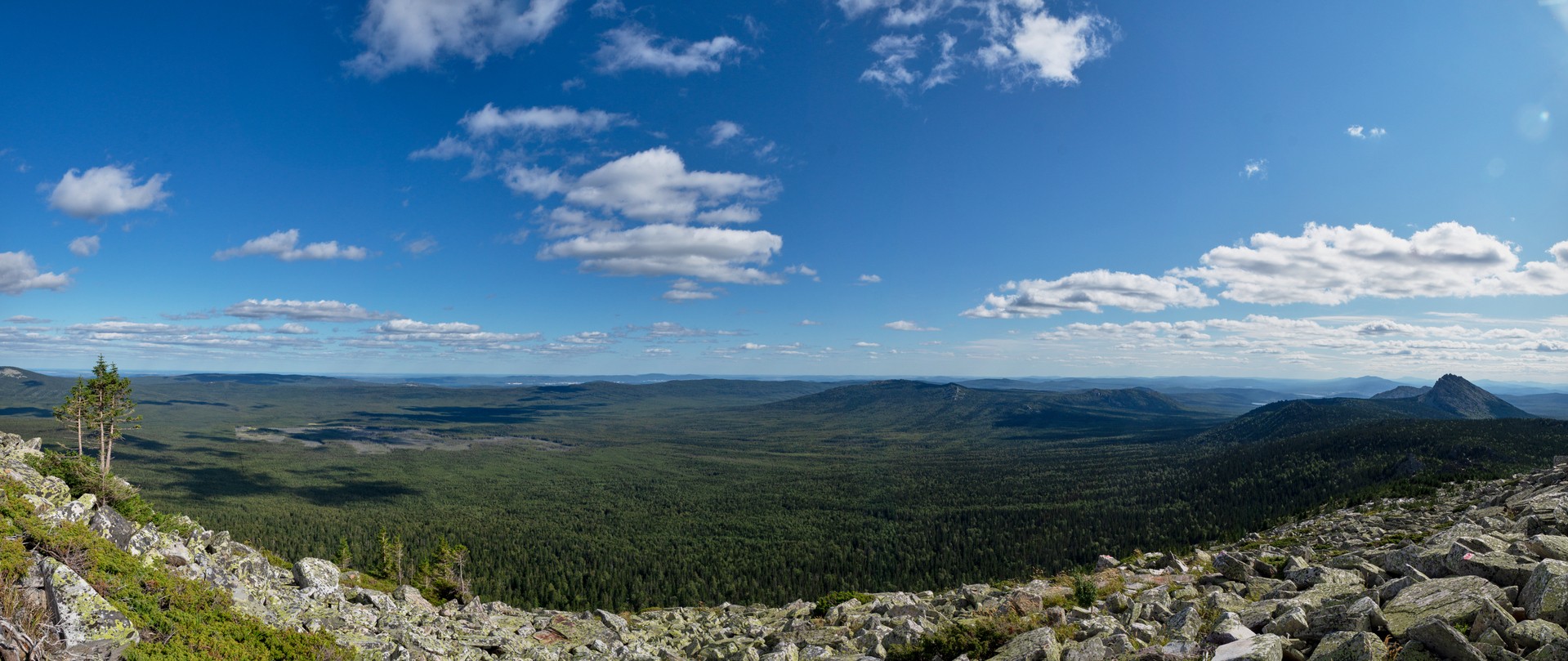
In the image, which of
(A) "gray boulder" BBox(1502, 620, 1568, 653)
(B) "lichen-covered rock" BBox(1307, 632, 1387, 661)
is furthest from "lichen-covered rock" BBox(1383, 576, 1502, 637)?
(B) "lichen-covered rock" BBox(1307, 632, 1387, 661)

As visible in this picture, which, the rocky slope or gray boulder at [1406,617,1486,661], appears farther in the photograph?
the rocky slope

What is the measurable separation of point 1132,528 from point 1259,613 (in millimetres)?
157536

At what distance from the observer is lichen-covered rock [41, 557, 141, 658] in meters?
16.3

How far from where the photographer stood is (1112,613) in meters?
21.0

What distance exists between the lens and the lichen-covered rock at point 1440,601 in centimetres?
1239

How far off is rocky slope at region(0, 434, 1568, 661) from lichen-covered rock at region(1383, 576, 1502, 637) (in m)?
0.05

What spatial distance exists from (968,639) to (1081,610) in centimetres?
445

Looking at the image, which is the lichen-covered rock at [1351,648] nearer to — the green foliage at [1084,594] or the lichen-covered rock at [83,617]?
the green foliage at [1084,594]

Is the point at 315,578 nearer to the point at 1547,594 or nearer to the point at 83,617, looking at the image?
the point at 83,617

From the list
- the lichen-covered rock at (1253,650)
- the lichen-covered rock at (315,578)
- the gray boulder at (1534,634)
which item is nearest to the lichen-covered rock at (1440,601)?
the gray boulder at (1534,634)

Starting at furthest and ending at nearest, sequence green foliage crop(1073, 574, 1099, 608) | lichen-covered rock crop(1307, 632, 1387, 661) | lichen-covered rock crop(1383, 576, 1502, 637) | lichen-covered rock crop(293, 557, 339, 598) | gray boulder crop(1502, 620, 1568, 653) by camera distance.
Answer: lichen-covered rock crop(293, 557, 339, 598), green foliage crop(1073, 574, 1099, 608), lichen-covered rock crop(1383, 576, 1502, 637), lichen-covered rock crop(1307, 632, 1387, 661), gray boulder crop(1502, 620, 1568, 653)

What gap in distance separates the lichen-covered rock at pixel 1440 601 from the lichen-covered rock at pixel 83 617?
33.0 meters

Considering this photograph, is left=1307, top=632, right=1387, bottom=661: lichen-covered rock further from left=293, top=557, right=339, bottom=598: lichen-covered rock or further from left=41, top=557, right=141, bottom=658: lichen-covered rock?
left=293, top=557, right=339, bottom=598: lichen-covered rock

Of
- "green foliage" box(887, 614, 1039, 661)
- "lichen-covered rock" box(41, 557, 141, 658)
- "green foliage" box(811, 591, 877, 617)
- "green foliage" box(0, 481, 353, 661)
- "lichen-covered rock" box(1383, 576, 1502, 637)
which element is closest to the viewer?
"lichen-covered rock" box(1383, 576, 1502, 637)
